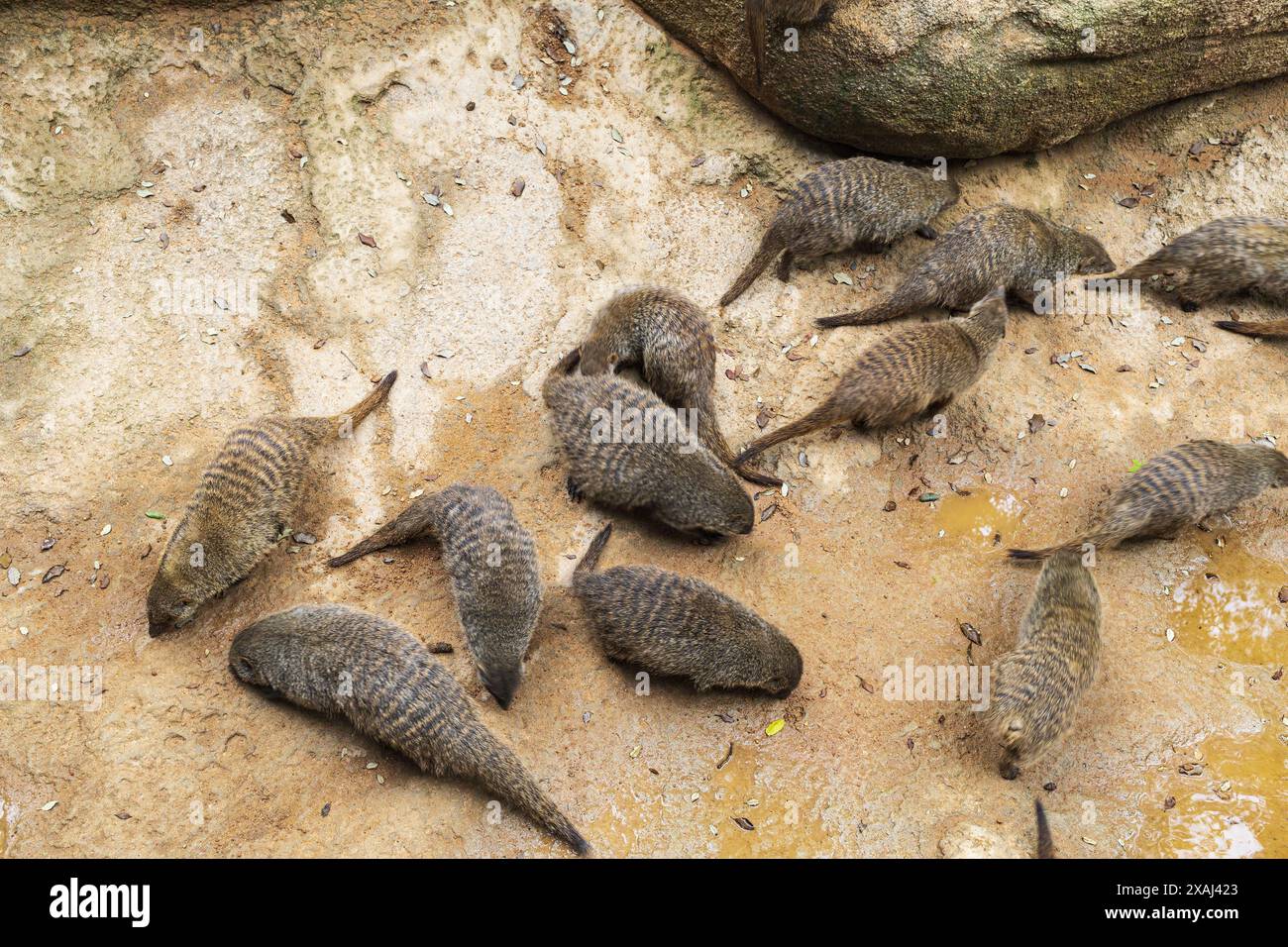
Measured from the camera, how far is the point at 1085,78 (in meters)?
6.98

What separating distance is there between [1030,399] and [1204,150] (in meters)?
3.07

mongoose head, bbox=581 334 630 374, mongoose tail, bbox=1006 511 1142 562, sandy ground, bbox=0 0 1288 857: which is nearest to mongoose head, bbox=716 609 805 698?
sandy ground, bbox=0 0 1288 857

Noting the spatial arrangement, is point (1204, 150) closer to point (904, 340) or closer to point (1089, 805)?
point (904, 340)

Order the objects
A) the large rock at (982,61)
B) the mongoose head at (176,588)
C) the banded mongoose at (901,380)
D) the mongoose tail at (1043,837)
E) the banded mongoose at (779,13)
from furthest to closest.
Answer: the large rock at (982,61)
the banded mongoose at (779,13)
the banded mongoose at (901,380)
the mongoose head at (176,588)
the mongoose tail at (1043,837)

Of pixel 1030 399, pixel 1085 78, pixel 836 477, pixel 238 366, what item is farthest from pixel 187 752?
pixel 1085 78

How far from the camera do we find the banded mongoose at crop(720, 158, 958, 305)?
675 cm

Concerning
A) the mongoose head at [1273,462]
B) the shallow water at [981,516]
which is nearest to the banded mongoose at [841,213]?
the shallow water at [981,516]

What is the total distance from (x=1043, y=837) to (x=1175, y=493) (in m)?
2.34

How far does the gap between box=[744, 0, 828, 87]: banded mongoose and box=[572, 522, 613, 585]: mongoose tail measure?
3.61 metres

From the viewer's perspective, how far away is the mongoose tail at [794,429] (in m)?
6.12

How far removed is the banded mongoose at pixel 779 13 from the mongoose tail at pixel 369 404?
3.41 m

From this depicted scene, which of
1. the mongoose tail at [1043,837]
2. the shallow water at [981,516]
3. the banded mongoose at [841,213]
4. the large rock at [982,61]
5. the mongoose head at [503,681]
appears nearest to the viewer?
the mongoose tail at [1043,837]

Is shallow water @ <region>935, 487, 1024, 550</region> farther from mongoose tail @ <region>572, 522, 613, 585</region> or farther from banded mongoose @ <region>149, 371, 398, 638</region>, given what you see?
banded mongoose @ <region>149, 371, 398, 638</region>

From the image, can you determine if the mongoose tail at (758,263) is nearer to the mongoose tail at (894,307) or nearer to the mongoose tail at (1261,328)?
the mongoose tail at (894,307)
